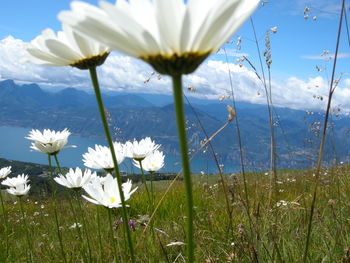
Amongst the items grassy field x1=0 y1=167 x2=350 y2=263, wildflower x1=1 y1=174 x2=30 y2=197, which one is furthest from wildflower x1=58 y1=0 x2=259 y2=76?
wildflower x1=1 y1=174 x2=30 y2=197

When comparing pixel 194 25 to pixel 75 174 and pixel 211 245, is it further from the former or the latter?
pixel 211 245

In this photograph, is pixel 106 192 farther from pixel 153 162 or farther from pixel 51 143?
pixel 153 162

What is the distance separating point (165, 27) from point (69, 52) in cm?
48

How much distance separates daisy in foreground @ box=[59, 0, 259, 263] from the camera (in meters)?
0.70

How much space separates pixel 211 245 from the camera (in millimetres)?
2801

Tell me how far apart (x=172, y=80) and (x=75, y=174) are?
1.47m

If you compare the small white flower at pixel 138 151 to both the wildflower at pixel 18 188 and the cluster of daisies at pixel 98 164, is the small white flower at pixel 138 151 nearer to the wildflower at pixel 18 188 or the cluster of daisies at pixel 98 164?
the cluster of daisies at pixel 98 164

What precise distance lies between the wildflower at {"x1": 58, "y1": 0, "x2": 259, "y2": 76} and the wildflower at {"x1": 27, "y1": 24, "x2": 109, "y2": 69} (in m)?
0.36

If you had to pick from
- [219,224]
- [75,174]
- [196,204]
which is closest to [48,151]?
[75,174]

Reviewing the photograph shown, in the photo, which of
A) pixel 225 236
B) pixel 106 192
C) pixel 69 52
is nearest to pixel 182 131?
pixel 69 52

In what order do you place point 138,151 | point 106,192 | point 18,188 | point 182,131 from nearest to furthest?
1. point 182,131
2. point 106,192
3. point 138,151
4. point 18,188

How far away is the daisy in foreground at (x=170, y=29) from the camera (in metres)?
0.70

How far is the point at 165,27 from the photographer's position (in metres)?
0.73

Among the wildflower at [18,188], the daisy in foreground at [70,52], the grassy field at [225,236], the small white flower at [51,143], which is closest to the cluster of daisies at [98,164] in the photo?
the small white flower at [51,143]
